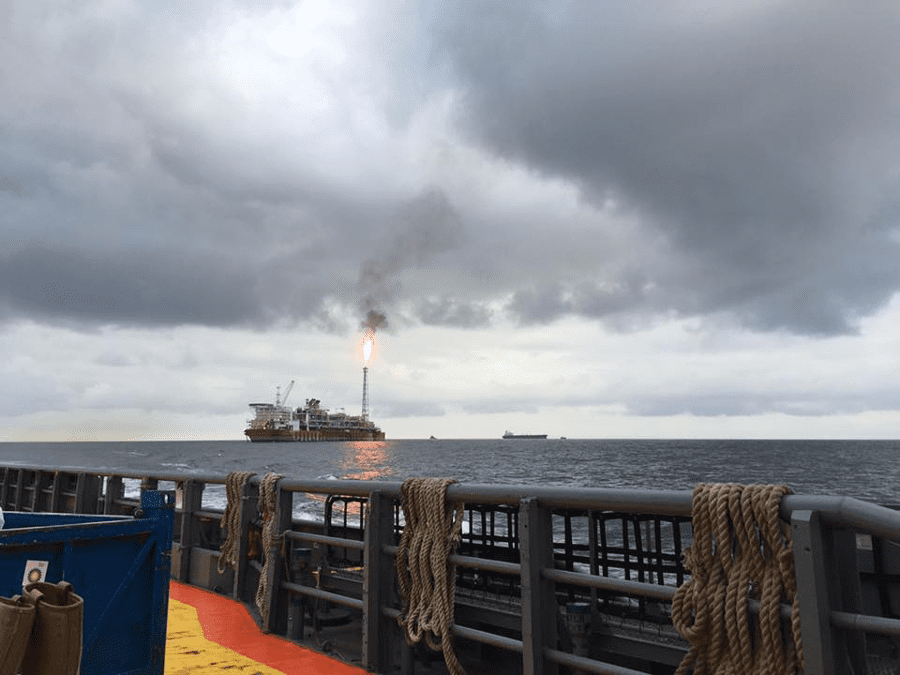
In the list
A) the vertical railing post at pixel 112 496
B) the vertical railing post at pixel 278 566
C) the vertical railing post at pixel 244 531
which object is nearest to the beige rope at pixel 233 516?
the vertical railing post at pixel 244 531

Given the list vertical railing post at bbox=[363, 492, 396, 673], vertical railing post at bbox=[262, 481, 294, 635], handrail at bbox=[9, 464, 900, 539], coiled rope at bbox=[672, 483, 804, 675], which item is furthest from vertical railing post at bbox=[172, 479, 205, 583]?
coiled rope at bbox=[672, 483, 804, 675]

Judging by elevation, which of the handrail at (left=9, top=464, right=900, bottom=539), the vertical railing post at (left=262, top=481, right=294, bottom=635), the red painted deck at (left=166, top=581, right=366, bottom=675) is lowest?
the red painted deck at (left=166, top=581, right=366, bottom=675)

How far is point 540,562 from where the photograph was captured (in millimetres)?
4449

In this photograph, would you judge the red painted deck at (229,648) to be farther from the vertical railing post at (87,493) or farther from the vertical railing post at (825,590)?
the vertical railing post at (87,493)

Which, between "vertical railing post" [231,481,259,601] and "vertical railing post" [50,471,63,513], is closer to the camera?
"vertical railing post" [231,481,259,601]

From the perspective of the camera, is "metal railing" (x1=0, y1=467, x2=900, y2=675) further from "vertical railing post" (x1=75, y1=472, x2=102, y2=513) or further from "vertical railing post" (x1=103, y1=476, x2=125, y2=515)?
"vertical railing post" (x1=75, y1=472, x2=102, y2=513)

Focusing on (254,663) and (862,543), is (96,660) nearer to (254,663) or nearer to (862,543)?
(254,663)

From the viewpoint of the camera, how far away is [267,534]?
283 inches

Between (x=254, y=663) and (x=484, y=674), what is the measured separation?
2088 mm

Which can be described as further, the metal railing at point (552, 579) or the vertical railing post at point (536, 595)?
the vertical railing post at point (536, 595)

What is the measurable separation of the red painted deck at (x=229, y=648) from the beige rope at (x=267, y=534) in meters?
0.26

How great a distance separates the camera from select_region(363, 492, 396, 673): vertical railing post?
5695 millimetres

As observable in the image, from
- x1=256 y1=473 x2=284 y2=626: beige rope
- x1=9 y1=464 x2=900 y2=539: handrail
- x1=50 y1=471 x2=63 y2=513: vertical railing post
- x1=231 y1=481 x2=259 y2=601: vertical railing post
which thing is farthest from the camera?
x1=50 y1=471 x2=63 y2=513: vertical railing post

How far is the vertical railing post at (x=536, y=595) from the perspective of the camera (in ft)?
14.4
